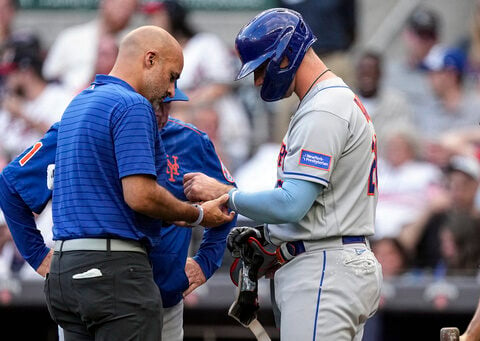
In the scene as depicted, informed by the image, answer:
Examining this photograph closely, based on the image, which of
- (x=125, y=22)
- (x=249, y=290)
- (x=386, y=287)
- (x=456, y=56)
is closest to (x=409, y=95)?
(x=456, y=56)

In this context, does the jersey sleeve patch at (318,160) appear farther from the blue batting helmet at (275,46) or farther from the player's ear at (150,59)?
the player's ear at (150,59)

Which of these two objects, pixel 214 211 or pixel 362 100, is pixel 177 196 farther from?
pixel 362 100

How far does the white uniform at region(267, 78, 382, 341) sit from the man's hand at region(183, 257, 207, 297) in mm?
856

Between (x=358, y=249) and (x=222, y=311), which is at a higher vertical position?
(x=358, y=249)

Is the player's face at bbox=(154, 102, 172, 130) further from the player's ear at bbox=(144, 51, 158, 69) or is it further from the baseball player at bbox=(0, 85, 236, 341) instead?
the player's ear at bbox=(144, 51, 158, 69)

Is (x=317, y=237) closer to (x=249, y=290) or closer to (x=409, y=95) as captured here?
(x=249, y=290)

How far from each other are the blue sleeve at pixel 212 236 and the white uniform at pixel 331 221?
0.94 meters

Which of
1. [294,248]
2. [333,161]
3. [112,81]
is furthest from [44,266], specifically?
[333,161]

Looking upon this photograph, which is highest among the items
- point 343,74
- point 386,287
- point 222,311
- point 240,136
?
point 343,74

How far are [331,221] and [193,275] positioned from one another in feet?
3.71

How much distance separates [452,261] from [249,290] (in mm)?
3885

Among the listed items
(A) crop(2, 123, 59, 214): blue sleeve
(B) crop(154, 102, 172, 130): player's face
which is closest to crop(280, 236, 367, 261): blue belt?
(B) crop(154, 102, 172, 130): player's face

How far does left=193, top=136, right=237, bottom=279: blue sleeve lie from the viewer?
4746 millimetres

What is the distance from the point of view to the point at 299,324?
3764 mm
